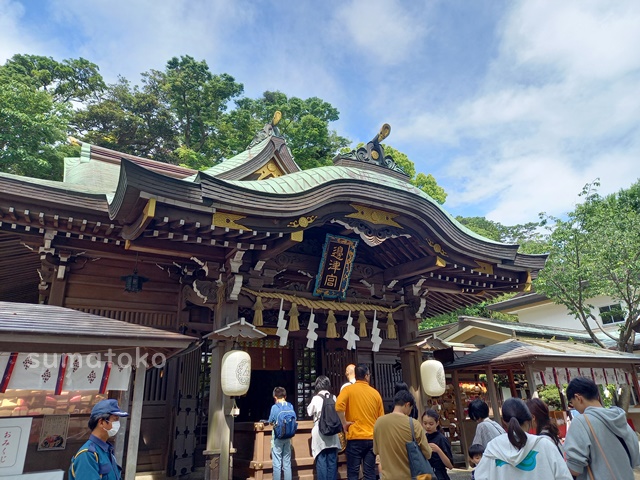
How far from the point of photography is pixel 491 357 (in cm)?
1055

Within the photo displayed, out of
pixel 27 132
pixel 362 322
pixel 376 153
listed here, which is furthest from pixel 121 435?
pixel 27 132

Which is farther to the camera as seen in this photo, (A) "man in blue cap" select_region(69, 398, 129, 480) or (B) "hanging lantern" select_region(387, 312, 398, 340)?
(B) "hanging lantern" select_region(387, 312, 398, 340)

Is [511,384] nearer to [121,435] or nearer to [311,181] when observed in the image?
[311,181]

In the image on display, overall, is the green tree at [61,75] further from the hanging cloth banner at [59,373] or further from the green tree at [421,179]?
the hanging cloth banner at [59,373]

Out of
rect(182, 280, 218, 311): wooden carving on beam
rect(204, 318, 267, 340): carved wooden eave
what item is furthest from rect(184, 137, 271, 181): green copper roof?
rect(204, 318, 267, 340): carved wooden eave

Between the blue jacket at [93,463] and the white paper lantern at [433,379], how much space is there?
667cm

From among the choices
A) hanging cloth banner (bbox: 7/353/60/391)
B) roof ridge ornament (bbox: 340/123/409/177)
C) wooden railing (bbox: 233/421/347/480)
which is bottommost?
wooden railing (bbox: 233/421/347/480)

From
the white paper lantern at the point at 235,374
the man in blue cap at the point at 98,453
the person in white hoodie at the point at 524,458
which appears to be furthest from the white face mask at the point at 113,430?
the person in white hoodie at the point at 524,458

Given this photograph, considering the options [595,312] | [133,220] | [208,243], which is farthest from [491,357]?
[595,312]

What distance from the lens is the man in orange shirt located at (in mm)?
5703

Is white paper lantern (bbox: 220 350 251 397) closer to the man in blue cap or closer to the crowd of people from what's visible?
the crowd of people

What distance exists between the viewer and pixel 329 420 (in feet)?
20.7

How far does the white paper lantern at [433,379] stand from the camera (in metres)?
8.77

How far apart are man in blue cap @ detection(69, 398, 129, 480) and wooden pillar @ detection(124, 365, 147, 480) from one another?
2.22m
